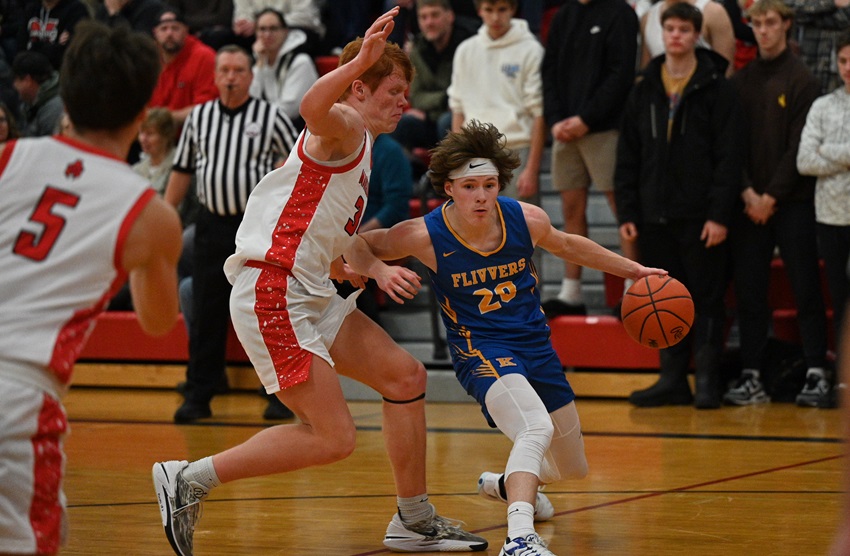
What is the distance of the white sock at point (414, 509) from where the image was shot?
4.67 metres

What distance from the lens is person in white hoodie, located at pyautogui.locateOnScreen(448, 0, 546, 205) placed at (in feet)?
28.5

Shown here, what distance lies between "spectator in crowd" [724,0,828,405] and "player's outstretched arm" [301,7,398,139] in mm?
4535

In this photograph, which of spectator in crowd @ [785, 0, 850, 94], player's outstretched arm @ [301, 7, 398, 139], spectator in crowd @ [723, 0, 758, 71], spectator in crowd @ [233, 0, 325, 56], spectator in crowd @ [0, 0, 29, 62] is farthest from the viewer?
spectator in crowd @ [0, 0, 29, 62]

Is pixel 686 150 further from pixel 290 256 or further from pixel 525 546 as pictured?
pixel 525 546

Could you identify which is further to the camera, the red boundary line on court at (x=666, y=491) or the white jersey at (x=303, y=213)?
the red boundary line on court at (x=666, y=491)

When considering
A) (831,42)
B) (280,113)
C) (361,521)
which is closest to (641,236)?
(831,42)

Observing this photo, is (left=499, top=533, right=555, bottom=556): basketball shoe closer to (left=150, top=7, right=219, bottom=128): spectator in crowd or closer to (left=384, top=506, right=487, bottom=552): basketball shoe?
(left=384, top=506, right=487, bottom=552): basketball shoe

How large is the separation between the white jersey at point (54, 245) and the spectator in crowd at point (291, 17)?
7961 mm

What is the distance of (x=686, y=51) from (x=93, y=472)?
184 inches

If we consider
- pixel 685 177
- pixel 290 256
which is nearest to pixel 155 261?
pixel 290 256

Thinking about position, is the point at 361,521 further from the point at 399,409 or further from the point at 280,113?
the point at 280,113

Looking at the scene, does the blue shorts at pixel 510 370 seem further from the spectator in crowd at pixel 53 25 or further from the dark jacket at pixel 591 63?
the spectator in crowd at pixel 53 25

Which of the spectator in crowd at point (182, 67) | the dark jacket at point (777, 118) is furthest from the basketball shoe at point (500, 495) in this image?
the spectator in crowd at point (182, 67)

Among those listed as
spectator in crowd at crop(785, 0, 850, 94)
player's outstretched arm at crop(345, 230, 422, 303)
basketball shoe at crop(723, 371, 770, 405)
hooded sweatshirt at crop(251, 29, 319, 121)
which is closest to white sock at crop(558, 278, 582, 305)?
basketball shoe at crop(723, 371, 770, 405)
